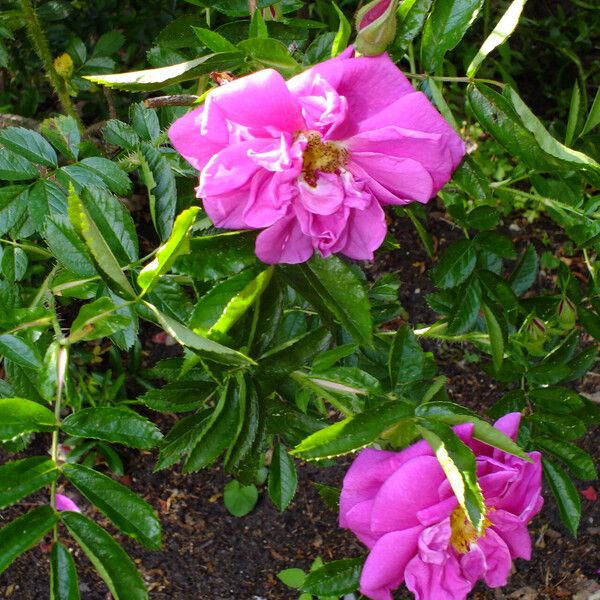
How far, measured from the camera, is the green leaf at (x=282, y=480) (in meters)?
1.13

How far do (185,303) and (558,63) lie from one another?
1877mm

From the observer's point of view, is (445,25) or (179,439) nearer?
(445,25)

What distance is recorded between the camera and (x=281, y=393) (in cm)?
99

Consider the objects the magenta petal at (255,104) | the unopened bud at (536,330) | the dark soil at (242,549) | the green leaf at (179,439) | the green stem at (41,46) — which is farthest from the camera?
the dark soil at (242,549)

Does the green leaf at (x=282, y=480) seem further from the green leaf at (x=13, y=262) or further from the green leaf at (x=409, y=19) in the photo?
the green leaf at (x=409, y=19)

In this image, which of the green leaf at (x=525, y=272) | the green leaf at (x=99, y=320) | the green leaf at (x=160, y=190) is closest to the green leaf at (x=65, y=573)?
the green leaf at (x=99, y=320)

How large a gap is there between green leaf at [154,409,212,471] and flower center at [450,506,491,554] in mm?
296

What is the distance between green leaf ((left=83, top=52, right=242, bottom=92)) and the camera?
64 cm

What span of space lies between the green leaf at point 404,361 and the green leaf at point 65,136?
49 cm

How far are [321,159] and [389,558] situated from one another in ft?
1.27

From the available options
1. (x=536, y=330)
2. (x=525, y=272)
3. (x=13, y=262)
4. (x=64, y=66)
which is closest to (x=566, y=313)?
(x=536, y=330)

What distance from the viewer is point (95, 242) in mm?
627

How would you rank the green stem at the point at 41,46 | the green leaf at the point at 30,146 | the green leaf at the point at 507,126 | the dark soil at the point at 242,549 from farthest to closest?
1. the dark soil at the point at 242,549
2. the green stem at the point at 41,46
3. the green leaf at the point at 30,146
4. the green leaf at the point at 507,126

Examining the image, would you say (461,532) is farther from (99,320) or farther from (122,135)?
(122,135)
